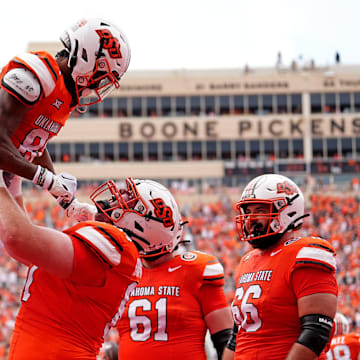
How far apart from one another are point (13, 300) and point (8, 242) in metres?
17.7

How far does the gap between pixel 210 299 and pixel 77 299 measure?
171 cm

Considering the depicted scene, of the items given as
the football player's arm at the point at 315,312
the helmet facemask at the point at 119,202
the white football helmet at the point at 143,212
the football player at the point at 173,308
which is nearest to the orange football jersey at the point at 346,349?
the football player at the point at 173,308

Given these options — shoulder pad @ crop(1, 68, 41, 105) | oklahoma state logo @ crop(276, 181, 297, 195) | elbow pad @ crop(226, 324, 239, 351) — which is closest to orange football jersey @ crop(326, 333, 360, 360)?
elbow pad @ crop(226, 324, 239, 351)

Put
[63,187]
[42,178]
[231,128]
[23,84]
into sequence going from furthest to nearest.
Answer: [231,128] < [63,187] < [42,178] < [23,84]

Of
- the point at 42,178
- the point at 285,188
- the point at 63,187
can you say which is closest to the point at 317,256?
the point at 285,188

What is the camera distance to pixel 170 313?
4.64 meters

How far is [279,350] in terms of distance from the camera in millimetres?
4191

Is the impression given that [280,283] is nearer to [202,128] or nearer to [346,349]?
[346,349]

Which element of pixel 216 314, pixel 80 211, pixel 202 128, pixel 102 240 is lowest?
pixel 102 240

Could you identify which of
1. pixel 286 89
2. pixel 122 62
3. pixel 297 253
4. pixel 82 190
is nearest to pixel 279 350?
pixel 297 253

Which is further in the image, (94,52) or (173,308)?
(173,308)

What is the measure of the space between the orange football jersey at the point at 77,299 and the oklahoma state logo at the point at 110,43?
1069mm

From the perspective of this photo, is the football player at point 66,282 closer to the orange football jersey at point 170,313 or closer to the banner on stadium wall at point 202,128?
the orange football jersey at point 170,313

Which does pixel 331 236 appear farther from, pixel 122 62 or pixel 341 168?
pixel 122 62
